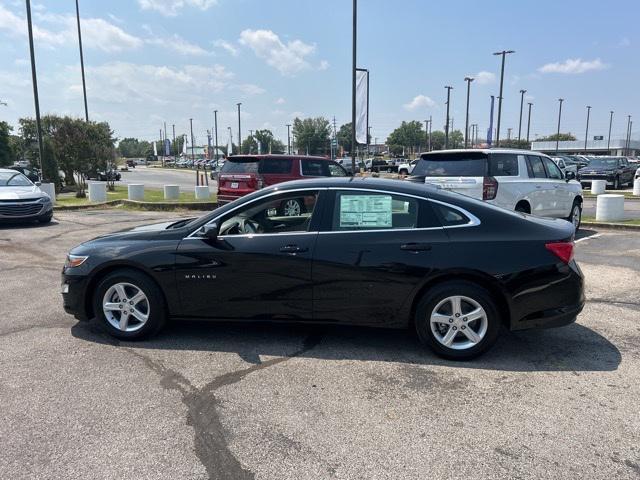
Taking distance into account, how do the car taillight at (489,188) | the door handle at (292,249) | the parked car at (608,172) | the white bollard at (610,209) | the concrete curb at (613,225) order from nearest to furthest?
the door handle at (292,249), the car taillight at (489,188), the concrete curb at (613,225), the white bollard at (610,209), the parked car at (608,172)

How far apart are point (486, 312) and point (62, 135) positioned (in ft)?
83.6

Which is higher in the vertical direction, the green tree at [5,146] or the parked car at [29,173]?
the green tree at [5,146]

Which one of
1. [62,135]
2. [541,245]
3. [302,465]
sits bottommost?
[302,465]

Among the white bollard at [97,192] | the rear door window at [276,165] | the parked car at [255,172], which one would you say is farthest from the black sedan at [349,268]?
the white bollard at [97,192]

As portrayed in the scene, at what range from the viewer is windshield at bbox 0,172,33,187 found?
13.3 m

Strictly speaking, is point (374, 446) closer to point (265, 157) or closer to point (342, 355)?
point (342, 355)

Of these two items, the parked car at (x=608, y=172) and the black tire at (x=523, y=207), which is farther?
the parked car at (x=608, y=172)

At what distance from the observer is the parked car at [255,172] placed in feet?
43.4

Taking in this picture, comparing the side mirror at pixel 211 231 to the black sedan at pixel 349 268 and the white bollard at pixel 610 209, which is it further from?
the white bollard at pixel 610 209

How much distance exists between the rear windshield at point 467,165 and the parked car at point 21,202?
9435mm

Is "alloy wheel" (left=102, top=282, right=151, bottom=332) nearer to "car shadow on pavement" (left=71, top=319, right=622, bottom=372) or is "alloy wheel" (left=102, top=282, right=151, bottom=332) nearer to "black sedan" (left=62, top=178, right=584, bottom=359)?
"black sedan" (left=62, top=178, right=584, bottom=359)

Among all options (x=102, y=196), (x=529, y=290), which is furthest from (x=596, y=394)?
(x=102, y=196)

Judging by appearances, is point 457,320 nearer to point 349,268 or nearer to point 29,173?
point 349,268

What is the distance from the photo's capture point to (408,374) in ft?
13.4
